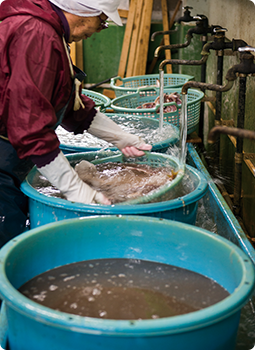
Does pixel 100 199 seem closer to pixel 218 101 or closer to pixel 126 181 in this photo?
pixel 126 181

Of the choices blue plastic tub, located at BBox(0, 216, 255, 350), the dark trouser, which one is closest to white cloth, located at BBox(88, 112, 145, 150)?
the dark trouser

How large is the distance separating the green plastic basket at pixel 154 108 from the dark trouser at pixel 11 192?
189cm

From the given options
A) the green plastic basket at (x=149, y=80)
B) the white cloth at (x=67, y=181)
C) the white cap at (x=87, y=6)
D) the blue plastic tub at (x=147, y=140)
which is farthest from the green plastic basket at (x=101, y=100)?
the white cloth at (x=67, y=181)

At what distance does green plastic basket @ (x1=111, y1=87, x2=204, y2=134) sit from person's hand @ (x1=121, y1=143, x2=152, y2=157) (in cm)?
126

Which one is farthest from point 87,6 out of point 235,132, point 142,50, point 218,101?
point 142,50

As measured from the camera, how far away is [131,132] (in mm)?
3811

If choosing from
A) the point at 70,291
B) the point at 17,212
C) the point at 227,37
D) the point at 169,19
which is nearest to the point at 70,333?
the point at 70,291

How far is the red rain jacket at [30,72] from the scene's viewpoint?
2057 mm

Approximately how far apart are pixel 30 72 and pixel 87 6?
0.48 m

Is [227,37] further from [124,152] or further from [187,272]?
[187,272]

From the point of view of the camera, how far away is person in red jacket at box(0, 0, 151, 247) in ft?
6.77

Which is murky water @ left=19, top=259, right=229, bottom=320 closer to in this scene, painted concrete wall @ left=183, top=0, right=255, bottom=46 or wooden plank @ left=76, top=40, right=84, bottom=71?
painted concrete wall @ left=183, top=0, right=255, bottom=46

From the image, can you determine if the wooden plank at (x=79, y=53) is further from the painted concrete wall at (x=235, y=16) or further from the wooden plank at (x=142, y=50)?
the painted concrete wall at (x=235, y=16)

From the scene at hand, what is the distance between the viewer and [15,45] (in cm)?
210
